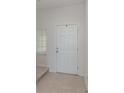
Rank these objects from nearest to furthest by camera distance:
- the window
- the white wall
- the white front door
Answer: the white wall → the white front door → the window

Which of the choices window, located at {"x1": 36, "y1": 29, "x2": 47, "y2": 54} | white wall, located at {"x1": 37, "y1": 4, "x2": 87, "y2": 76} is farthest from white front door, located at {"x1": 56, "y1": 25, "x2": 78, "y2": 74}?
window, located at {"x1": 36, "y1": 29, "x2": 47, "y2": 54}

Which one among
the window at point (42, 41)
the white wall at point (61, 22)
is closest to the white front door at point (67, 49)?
the white wall at point (61, 22)

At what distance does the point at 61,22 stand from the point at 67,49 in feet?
3.93

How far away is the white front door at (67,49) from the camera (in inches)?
171

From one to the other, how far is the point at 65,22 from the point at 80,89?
2693 mm

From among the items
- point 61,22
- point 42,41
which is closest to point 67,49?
point 61,22

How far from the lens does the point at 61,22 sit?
446cm

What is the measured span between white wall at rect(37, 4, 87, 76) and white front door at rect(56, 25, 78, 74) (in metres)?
0.19

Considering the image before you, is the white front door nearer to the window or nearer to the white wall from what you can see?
the white wall

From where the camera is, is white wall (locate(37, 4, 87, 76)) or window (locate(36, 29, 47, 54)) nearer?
white wall (locate(37, 4, 87, 76))

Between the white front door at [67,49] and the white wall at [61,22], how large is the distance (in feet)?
0.64

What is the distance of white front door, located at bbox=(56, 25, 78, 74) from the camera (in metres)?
4.34

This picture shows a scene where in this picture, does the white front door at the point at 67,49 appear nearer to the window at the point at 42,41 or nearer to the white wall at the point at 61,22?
the white wall at the point at 61,22
